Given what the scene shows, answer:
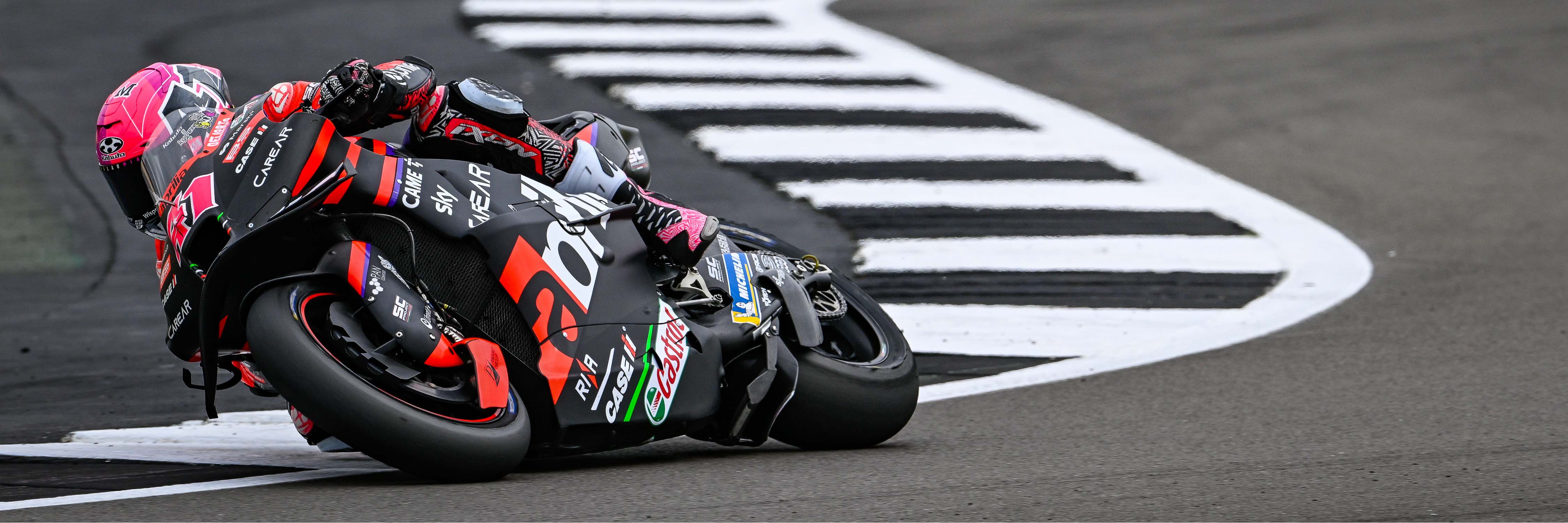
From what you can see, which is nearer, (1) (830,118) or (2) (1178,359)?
(2) (1178,359)

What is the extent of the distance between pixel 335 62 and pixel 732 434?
9.31 metres

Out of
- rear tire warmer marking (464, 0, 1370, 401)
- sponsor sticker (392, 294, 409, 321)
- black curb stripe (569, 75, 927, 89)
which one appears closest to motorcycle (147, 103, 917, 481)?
sponsor sticker (392, 294, 409, 321)

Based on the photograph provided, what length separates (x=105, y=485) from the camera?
179 inches

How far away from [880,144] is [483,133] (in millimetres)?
6825

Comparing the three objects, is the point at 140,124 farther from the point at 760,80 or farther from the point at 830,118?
the point at 760,80

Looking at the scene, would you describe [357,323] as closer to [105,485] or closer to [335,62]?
[105,485]

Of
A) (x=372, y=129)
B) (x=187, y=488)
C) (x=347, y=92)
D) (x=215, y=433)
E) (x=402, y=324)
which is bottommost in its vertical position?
(x=215, y=433)

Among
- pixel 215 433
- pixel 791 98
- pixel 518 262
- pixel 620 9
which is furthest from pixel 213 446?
pixel 620 9

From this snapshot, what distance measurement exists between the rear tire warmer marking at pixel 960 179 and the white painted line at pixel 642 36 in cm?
3

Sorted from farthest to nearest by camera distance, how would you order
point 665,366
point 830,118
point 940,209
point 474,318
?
point 830,118 → point 940,209 → point 665,366 → point 474,318

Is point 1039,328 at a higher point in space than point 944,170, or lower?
lower

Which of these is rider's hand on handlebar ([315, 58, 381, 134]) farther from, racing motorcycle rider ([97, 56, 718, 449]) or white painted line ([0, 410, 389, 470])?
white painted line ([0, 410, 389, 470])

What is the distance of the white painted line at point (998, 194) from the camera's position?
33.6 ft

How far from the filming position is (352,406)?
4.14 m
